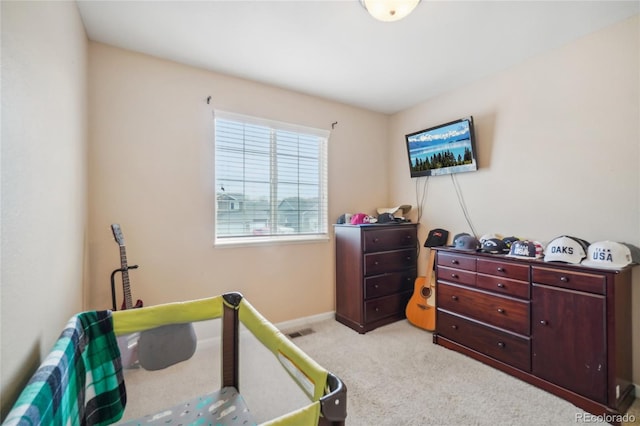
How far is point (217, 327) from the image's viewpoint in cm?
239

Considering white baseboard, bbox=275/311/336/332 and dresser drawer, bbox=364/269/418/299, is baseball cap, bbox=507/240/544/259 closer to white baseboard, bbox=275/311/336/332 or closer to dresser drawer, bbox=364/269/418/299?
dresser drawer, bbox=364/269/418/299

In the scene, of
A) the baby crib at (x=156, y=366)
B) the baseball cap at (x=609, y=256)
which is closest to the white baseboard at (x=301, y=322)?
the baby crib at (x=156, y=366)

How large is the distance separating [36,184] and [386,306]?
296cm

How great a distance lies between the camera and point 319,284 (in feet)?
10.5

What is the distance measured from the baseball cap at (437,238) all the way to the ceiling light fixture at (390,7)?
2189mm

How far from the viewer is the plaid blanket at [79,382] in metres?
0.67

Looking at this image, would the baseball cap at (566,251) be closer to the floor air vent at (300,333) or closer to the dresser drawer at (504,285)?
the dresser drawer at (504,285)

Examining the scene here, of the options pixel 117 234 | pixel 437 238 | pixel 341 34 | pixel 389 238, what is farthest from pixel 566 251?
pixel 117 234

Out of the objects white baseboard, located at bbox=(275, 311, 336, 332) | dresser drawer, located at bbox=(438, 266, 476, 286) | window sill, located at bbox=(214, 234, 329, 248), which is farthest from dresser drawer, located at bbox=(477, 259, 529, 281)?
white baseboard, located at bbox=(275, 311, 336, 332)

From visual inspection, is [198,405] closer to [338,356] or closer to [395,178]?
[338,356]

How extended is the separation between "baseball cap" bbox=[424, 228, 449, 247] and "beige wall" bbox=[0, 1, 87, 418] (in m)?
3.04

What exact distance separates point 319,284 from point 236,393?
1.82 meters

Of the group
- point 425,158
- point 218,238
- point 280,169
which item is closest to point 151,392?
point 218,238
